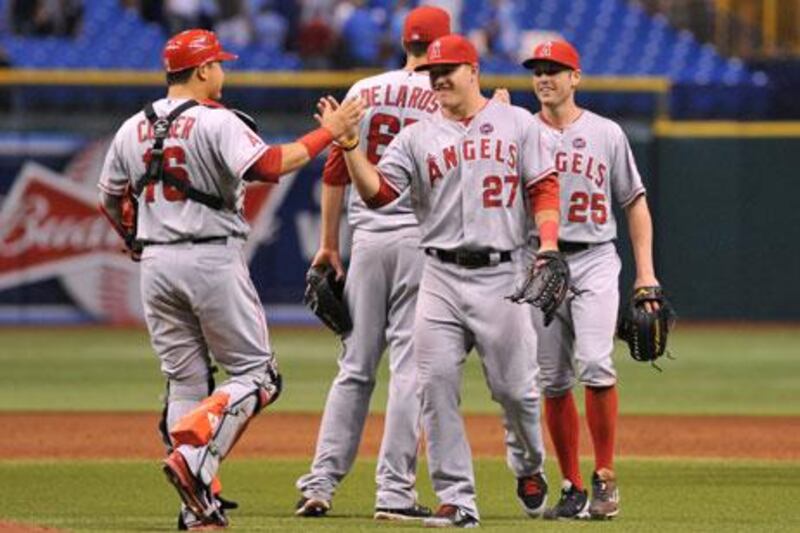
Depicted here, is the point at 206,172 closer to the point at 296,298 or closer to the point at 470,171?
the point at 470,171

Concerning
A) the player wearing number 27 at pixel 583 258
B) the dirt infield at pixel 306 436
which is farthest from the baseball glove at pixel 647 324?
the dirt infield at pixel 306 436

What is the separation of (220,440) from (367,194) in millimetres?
1027

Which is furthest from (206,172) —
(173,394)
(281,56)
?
(281,56)

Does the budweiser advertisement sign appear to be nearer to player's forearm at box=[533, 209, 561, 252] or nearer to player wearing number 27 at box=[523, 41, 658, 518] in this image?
player wearing number 27 at box=[523, 41, 658, 518]

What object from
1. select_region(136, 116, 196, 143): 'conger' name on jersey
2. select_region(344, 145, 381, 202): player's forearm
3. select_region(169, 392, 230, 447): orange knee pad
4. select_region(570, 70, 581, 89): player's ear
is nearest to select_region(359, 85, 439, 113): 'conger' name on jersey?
select_region(570, 70, 581, 89): player's ear

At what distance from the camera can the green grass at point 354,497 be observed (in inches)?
293

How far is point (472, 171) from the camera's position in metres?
7.27

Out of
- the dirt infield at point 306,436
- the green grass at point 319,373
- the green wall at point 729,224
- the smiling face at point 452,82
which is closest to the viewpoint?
the smiling face at point 452,82

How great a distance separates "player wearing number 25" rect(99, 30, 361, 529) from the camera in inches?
280

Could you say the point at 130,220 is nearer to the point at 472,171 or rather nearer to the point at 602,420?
the point at 472,171

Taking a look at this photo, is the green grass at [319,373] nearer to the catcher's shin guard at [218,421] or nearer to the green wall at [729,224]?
the green wall at [729,224]

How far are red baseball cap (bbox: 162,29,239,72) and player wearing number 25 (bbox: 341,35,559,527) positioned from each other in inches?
25.4

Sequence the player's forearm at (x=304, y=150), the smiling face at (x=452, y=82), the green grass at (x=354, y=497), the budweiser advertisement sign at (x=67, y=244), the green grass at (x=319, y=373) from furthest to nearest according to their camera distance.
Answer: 1. the budweiser advertisement sign at (x=67, y=244)
2. the green grass at (x=319, y=373)
3. the green grass at (x=354, y=497)
4. the smiling face at (x=452, y=82)
5. the player's forearm at (x=304, y=150)

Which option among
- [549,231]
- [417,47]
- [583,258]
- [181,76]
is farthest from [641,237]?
[181,76]
